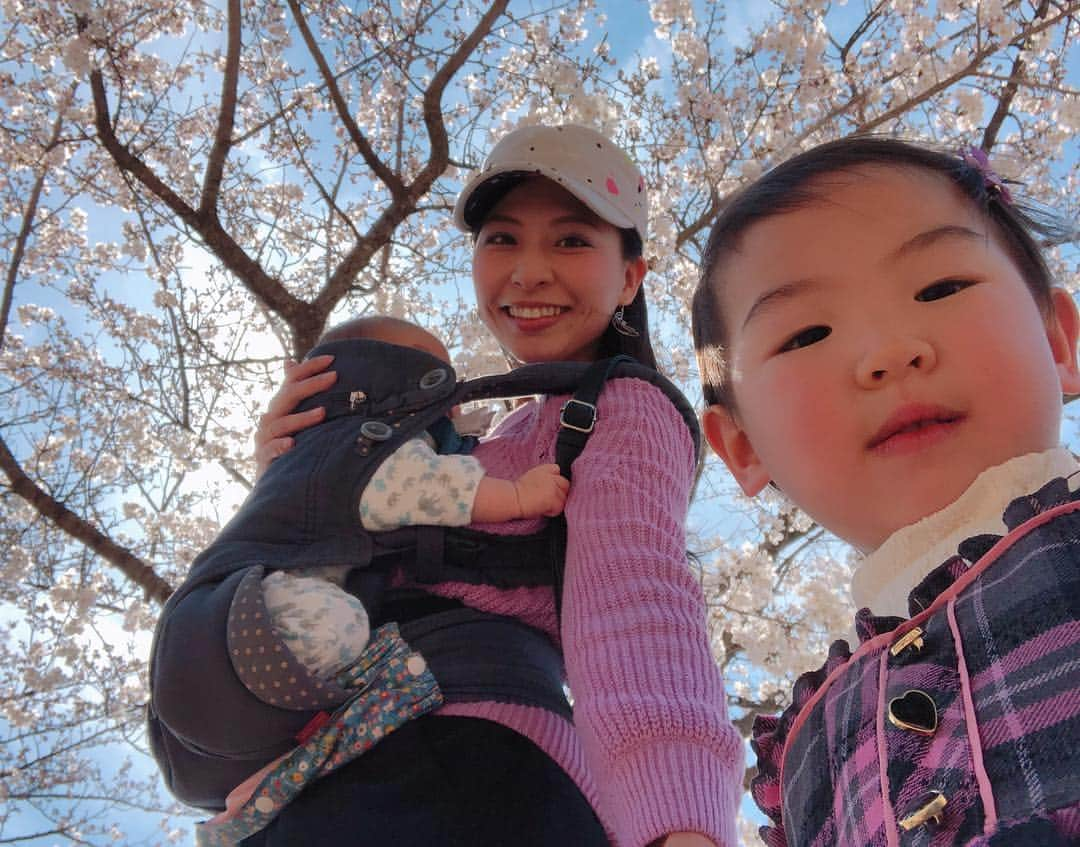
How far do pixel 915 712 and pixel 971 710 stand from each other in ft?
0.18

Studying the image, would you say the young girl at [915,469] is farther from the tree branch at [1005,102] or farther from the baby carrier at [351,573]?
the tree branch at [1005,102]

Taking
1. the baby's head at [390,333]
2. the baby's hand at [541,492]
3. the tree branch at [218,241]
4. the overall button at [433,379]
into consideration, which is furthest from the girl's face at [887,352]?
the tree branch at [218,241]

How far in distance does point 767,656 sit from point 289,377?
547cm

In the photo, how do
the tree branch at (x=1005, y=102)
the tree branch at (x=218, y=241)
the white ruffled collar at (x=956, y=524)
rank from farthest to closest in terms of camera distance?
the tree branch at (x=1005, y=102), the tree branch at (x=218, y=241), the white ruffled collar at (x=956, y=524)

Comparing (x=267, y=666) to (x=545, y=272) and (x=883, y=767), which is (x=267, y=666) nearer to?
(x=883, y=767)

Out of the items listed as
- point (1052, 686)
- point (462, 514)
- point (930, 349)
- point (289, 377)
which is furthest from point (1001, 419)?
point (289, 377)

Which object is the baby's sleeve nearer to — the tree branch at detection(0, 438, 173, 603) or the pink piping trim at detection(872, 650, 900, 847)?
the pink piping trim at detection(872, 650, 900, 847)

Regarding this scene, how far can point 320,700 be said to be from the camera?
1081mm

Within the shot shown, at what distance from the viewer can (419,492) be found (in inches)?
52.1

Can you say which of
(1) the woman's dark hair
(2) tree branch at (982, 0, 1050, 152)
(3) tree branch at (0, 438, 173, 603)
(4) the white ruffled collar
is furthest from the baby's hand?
(2) tree branch at (982, 0, 1050, 152)

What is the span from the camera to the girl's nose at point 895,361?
0.88 m

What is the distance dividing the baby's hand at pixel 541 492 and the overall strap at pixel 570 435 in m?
→ 0.03

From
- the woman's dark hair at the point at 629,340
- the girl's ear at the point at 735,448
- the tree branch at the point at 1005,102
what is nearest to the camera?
the girl's ear at the point at 735,448

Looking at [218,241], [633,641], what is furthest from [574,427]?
[218,241]
